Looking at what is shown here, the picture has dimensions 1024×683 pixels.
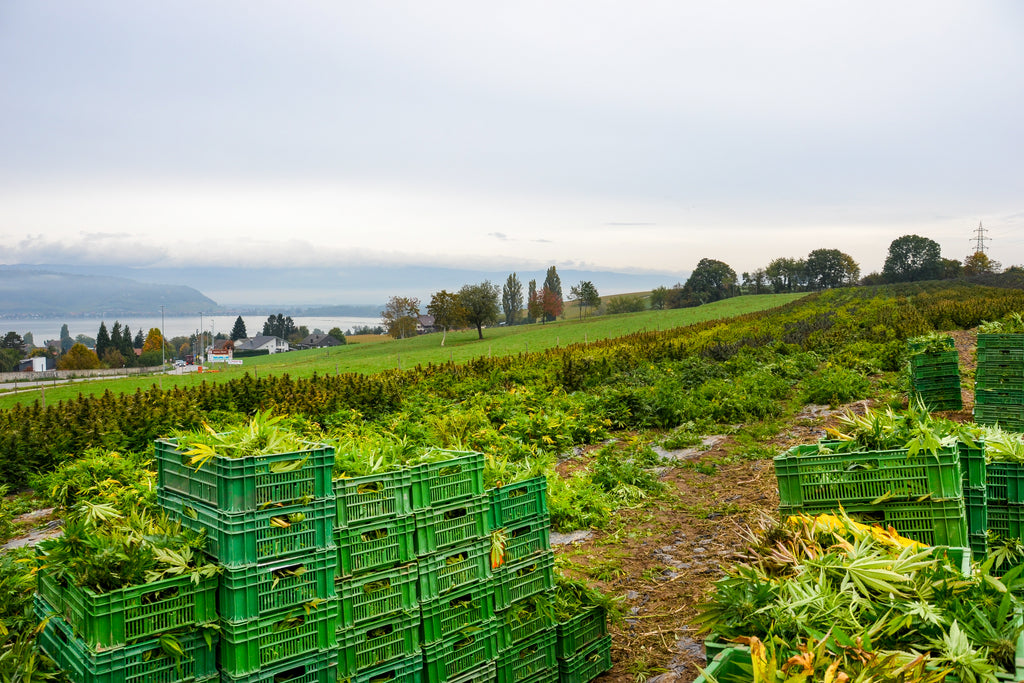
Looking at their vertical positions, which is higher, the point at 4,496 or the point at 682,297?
the point at 682,297

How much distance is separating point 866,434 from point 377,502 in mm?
3081

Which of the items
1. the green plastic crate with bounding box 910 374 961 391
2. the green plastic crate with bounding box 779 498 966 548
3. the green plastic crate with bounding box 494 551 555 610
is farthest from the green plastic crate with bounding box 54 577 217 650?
the green plastic crate with bounding box 910 374 961 391

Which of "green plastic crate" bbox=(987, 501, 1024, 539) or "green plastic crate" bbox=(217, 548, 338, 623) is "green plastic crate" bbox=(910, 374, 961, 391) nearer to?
"green plastic crate" bbox=(987, 501, 1024, 539)

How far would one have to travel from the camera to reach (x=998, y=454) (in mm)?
4680

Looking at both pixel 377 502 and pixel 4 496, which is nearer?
pixel 377 502

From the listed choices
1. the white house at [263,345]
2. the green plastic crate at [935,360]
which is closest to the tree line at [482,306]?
the white house at [263,345]

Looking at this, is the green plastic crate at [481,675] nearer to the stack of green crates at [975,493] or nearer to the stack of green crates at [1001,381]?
the stack of green crates at [975,493]

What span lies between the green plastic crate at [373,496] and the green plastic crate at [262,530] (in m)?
0.09

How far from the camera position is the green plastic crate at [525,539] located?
4.43m

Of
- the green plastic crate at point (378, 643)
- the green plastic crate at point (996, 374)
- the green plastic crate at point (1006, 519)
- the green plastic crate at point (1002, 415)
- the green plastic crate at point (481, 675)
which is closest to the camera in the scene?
the green plastic crate at point (378, 643)

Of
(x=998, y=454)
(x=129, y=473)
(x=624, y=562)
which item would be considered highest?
(x=998, y=454)

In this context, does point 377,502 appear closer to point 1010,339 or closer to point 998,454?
point 998,454

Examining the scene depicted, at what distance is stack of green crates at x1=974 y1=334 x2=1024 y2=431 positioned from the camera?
10734 millimetres

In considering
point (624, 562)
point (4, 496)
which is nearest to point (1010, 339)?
point (624, 562)
